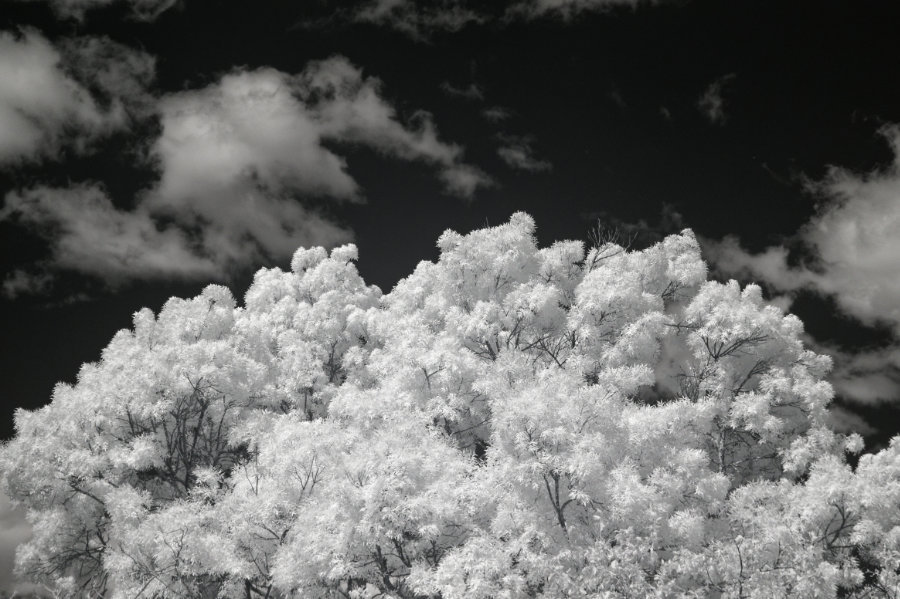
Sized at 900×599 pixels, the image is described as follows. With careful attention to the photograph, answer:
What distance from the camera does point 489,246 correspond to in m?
28.2

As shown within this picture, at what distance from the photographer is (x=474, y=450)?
23.5m

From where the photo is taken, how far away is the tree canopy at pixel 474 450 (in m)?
17.2

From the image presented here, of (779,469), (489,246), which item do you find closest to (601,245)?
(489,246)

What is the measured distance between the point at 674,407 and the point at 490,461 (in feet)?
26.0

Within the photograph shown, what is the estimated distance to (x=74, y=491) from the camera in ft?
73.7

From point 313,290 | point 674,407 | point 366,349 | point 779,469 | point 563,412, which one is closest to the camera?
point 563,412

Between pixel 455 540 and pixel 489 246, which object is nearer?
pixel 455 540

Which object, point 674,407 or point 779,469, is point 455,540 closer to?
point 674,407

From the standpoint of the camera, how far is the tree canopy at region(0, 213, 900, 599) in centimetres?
1723

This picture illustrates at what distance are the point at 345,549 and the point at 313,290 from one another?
20271 millimetres

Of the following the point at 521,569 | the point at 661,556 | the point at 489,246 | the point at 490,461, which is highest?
the point at 489,246

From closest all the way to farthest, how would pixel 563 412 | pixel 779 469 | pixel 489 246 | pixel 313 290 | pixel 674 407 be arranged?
1. pixel 563 412
2. pixel 674 407
3. pixel 779 469
4. pixel 489 246
5. pixel 313 290

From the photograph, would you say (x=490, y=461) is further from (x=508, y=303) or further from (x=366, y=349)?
(x=366, y=349)

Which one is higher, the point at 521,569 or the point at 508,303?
the point at 508,303
